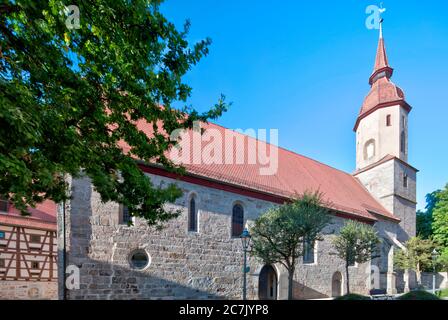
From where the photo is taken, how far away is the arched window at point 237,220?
15336mm

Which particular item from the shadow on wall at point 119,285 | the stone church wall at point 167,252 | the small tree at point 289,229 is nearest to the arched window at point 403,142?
the stone church wall at point 167,252

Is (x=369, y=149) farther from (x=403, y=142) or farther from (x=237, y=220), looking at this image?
(x=237, y=220)

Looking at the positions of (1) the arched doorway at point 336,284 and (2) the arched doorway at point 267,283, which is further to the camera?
(1) the arched doorway at point 336,284

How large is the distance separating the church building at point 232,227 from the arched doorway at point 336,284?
6 centimetres

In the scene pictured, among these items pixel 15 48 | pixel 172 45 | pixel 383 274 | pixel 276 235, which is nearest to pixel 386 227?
pixel 383 274

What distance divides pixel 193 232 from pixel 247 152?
7224 mm

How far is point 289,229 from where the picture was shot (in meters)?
11.8

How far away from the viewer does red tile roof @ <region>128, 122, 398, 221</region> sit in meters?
15.1

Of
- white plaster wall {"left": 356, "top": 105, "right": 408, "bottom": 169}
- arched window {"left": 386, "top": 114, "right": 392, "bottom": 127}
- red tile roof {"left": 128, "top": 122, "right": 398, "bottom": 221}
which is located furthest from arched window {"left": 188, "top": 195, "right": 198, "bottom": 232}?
arched window {"left": 386, "top": 114, "right": 392, "bottom": 127}

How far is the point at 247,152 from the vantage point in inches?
754

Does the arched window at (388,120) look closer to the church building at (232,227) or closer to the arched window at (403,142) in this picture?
the church building at (232,227)

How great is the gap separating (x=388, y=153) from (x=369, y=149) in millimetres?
1861

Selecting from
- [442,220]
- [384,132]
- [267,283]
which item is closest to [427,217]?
[442,220]

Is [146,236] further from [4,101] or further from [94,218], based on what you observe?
[4,101]
